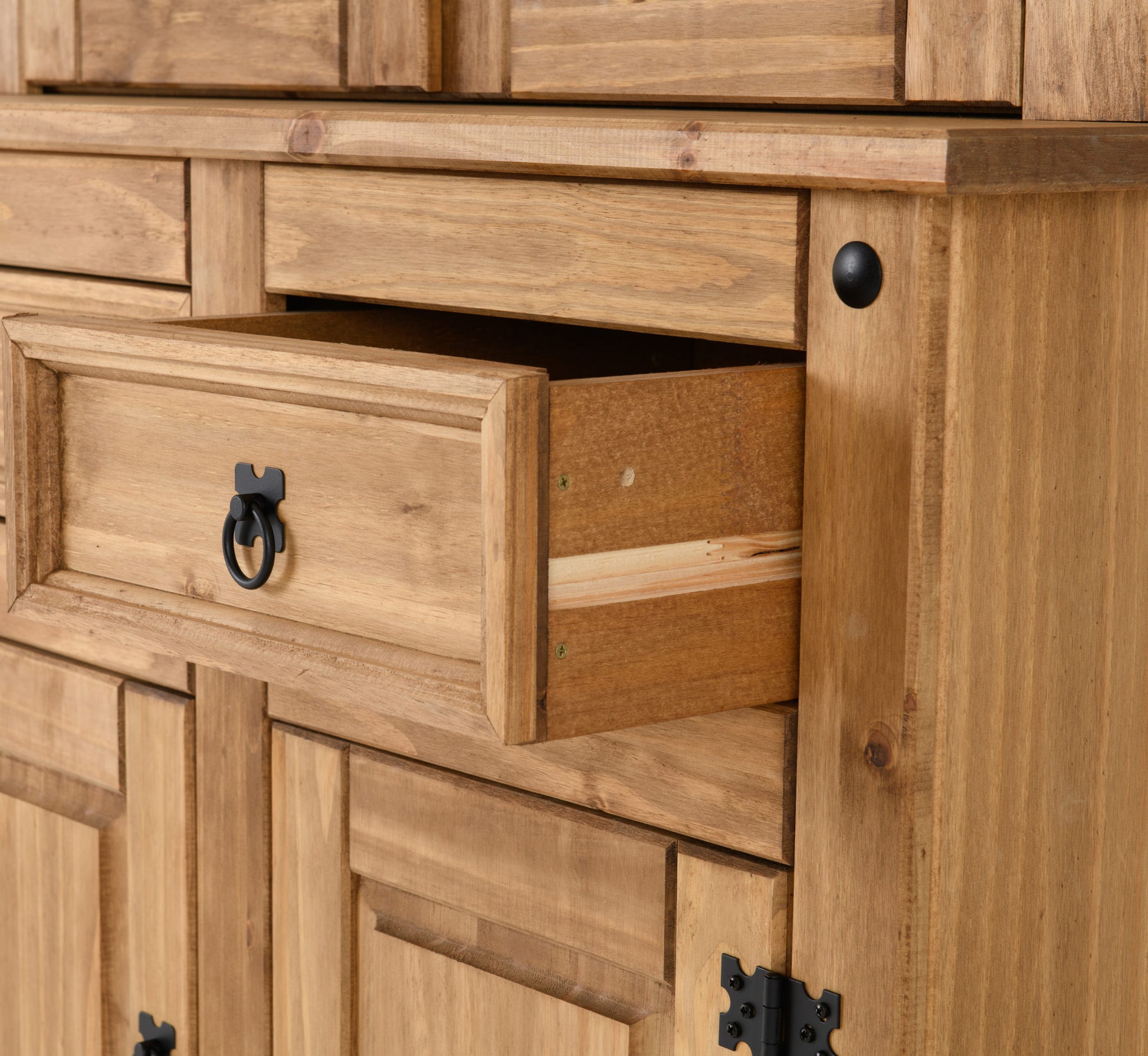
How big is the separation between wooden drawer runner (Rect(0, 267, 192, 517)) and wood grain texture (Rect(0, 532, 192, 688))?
0.13 m

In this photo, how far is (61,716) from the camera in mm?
1340

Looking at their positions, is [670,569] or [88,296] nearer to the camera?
[670,569]

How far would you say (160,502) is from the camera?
0.94 meters

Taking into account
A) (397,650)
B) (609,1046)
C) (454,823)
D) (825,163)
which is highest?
(825,163)

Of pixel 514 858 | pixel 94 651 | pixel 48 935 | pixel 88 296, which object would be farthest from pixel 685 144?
pixel 48 935

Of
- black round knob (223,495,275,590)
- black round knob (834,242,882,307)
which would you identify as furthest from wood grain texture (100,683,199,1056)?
black round knob (834,242,882,307)

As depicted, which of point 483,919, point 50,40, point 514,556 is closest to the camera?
point 514,556

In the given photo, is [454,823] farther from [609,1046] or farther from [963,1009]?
[963,1009]

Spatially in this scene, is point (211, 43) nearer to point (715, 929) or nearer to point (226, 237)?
point (226, 237)

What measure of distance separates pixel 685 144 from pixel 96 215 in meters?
0.55

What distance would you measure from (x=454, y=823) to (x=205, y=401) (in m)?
0.33

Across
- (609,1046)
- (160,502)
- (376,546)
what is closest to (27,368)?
(160,502)

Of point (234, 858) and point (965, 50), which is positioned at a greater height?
point (965, 50)

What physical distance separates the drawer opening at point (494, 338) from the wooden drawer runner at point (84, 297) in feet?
0.33
